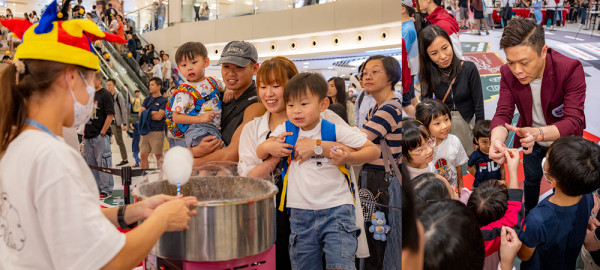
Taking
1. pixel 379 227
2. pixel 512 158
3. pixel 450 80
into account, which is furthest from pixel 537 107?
pixel 379 227

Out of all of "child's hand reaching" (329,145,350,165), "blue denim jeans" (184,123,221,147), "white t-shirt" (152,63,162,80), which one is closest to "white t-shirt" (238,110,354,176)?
"blue denim jeans" (184,123,221,147)

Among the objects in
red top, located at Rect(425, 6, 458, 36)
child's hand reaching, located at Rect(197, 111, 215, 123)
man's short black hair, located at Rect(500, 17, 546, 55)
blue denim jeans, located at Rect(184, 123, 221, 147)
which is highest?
red top, located at Rect(425, 6, 458, 36)

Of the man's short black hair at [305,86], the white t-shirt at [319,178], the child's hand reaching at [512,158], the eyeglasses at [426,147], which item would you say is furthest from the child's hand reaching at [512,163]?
the man's short black hair at [305,86]

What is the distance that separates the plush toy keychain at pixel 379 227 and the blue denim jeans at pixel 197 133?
596 millimetres

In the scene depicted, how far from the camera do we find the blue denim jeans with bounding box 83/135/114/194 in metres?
1.84

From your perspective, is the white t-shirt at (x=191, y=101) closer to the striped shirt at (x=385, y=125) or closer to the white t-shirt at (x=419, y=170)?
the striped shirt at (x=385, y=125)

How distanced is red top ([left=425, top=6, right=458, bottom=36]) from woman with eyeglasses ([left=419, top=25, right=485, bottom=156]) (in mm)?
30

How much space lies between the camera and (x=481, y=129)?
1804mm

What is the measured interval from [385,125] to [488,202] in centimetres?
52

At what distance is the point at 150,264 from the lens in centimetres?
148

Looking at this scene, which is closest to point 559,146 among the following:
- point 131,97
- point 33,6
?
point 131,97

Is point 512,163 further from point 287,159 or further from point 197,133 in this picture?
point 197,133

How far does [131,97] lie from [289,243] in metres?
0.83

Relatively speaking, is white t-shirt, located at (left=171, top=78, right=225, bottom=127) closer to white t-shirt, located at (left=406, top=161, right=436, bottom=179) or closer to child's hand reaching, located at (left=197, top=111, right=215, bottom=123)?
child's hand reaching, located at (left=197, top=111, right=215, bottom=123)
